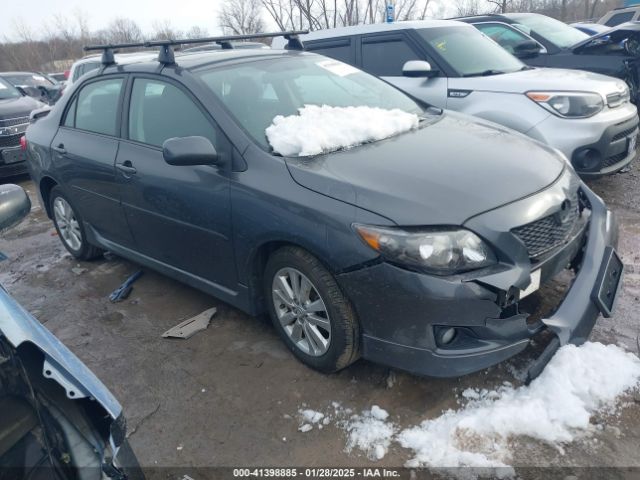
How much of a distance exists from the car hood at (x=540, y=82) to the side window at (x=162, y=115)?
10.4 ft

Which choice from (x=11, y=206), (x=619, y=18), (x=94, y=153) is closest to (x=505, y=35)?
(x=94, y=153)

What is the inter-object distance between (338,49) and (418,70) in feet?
4.77

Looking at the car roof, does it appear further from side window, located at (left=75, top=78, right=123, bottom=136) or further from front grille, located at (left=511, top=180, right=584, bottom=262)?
front grille, located at (left=511, top=180, right=584, bottom=262)

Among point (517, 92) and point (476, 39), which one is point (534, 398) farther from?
point (476, 39)

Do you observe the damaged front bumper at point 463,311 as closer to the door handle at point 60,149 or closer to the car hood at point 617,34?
the door handle at point 60,149

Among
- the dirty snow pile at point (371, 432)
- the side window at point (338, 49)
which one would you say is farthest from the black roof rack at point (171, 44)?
the dirty snow pile at point (371, 432)

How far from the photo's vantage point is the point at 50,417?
1556 millimetres

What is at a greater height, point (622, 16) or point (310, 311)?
point (622, 16)

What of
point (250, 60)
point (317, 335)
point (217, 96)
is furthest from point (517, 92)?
point (317, 335)

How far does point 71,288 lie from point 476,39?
16.6ft

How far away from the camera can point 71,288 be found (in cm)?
444

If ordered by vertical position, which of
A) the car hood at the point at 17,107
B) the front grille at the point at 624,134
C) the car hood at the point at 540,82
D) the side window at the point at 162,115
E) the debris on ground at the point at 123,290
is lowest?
the debris on ground at the point at 123,290

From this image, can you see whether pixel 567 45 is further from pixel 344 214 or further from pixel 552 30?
pixel 344 214

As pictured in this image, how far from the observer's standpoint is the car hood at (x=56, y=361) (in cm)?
161
